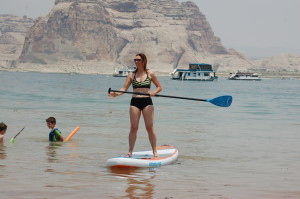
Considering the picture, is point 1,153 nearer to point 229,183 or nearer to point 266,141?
point 229,183

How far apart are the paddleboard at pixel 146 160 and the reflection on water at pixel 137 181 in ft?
0.37

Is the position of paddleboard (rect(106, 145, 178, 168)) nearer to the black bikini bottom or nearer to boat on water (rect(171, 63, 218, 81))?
the black bikini bottom

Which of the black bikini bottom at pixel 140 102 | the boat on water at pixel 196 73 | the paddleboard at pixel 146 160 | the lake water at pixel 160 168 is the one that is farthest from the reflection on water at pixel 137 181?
the boat on water at pixel 196 73

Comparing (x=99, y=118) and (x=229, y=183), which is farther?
(x=99, y=118)

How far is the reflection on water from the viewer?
27.4ft

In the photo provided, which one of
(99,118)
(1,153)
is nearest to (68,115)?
(99,118)

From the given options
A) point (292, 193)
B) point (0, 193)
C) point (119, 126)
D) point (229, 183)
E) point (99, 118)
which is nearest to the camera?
point (0, 193)

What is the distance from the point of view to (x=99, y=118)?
24.6 m

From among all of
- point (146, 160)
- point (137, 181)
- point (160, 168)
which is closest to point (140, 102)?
point (146, 160)

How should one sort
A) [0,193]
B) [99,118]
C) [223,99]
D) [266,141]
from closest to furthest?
[0,193]
[223,99]
[266,141]
[99,118]

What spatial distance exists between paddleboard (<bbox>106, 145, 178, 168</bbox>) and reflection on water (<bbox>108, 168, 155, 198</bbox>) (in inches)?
4.4

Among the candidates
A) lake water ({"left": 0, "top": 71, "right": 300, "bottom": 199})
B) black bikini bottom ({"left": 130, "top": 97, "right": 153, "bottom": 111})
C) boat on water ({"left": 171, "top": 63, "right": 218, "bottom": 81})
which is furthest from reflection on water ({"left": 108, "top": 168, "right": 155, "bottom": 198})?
boat on water ({"left": 171, "top": 63, "right": 218, "bottom": 81})

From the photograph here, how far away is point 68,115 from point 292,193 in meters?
18.0

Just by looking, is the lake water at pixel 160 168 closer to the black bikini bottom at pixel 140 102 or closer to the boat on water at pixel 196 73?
the black bikini bottom at pixel 140 102
